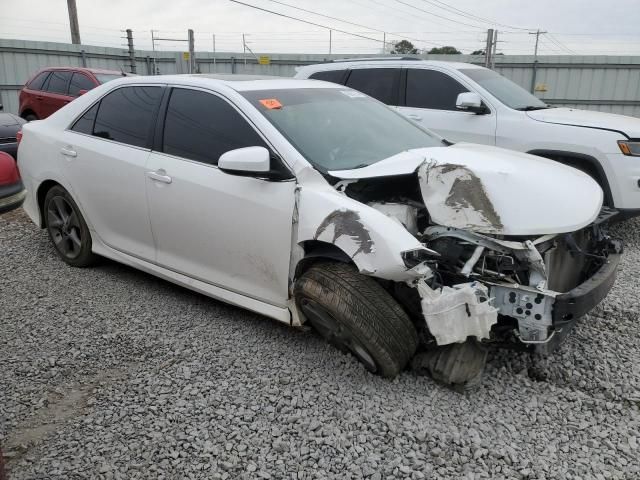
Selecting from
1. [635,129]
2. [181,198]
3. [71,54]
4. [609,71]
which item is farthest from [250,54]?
[181,198]

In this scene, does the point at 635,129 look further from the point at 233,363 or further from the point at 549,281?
the point at 233,363

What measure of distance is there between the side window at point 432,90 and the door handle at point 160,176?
13.8 ft

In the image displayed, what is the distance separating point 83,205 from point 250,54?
49.5ft

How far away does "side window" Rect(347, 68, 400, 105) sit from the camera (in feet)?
23.8

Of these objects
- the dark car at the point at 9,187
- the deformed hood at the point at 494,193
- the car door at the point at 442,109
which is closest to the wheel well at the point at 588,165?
the car door at the point at 442,109

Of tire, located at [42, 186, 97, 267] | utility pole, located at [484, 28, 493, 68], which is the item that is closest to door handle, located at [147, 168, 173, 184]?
tire, located at [42, 186, 97, 267]

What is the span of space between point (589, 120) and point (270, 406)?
16.0ft

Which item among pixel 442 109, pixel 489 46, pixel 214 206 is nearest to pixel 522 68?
pixel 489 46

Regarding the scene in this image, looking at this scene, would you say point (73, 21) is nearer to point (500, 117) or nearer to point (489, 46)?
point (489, 46)

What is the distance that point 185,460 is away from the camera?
2.48 m

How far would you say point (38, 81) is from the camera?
11.7 metres

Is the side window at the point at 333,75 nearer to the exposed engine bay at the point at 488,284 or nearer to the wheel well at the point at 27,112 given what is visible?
the exposed engine bay at the point at 488,284

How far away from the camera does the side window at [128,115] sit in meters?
4.03

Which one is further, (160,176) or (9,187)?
(160,176)
